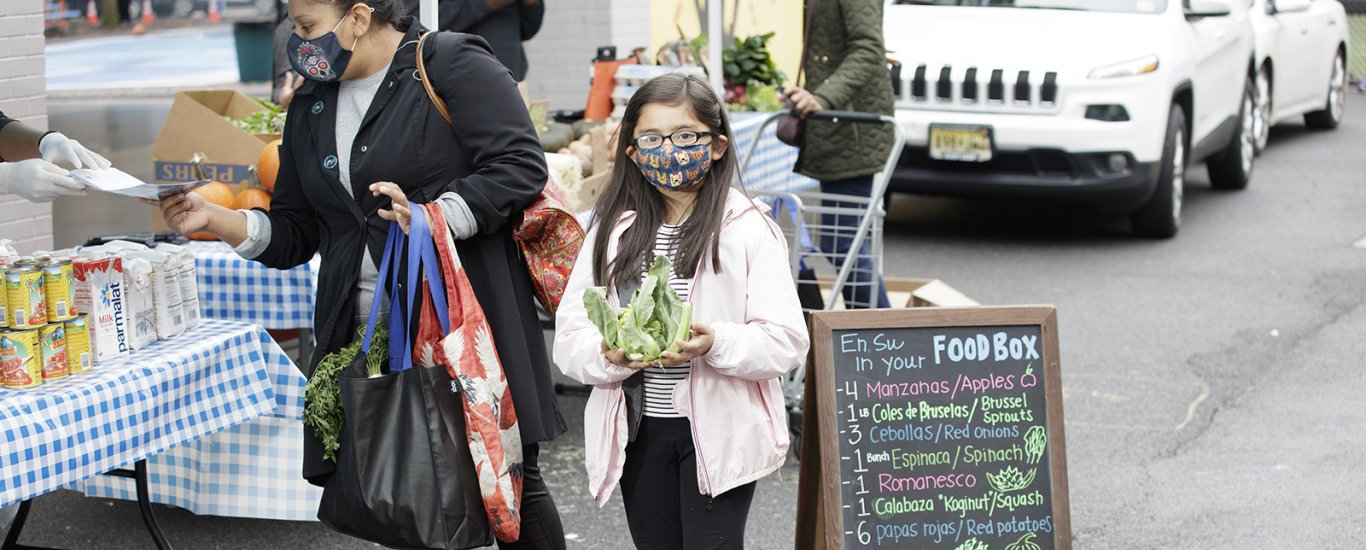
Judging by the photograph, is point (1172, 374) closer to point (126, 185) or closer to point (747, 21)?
point (126, 185)

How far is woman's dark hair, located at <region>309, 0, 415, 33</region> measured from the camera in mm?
3273

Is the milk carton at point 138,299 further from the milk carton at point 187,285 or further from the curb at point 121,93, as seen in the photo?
the curb at point 121,93

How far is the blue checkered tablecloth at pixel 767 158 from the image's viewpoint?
7.16 meters

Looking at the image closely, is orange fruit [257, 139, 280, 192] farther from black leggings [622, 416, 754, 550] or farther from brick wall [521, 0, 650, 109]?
brick wall [521, 0, 650, 109]

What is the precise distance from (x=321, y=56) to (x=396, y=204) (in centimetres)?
39

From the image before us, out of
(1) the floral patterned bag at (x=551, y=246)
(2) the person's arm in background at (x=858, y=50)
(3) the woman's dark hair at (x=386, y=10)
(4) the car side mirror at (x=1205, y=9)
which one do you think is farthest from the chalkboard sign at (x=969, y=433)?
(4) the car side mirror at (x=1205, y=9)

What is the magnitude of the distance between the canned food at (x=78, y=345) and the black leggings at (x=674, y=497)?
1426mm

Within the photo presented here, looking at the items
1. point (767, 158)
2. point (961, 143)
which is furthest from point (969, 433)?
point (961, 143)

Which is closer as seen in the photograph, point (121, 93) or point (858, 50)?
point (858, 50)

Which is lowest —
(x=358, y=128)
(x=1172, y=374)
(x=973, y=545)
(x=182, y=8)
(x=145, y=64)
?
(x=145, y=64)

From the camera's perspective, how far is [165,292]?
3.89 m

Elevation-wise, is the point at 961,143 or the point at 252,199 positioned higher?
the point at 252,199

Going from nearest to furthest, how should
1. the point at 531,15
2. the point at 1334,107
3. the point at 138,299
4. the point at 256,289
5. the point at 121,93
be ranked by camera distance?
the point at 138,299, the point at 256,289, the point at 531,15, the point at 1334,107, the point at 121,93

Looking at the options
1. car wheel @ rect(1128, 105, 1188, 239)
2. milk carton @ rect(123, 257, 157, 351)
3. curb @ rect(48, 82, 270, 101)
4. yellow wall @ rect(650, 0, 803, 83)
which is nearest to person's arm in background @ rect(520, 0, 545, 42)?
milk carton @ rect(123, 257, 157, 351)
